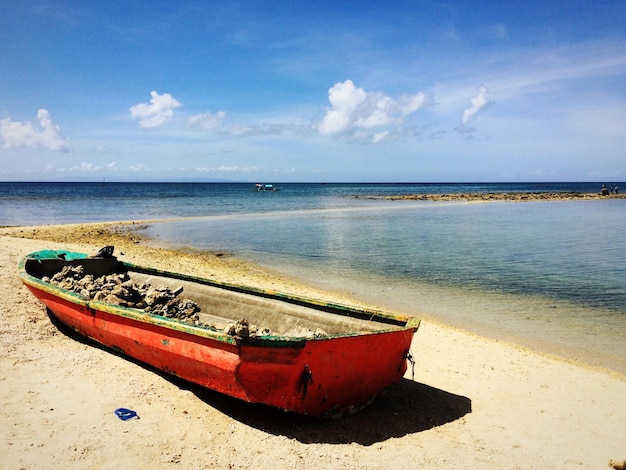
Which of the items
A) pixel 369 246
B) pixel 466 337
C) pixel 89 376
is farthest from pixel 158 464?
pixel 369 246

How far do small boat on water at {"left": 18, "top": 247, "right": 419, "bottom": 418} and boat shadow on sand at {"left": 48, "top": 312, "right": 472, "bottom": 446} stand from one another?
0.21 m

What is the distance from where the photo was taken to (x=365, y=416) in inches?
201

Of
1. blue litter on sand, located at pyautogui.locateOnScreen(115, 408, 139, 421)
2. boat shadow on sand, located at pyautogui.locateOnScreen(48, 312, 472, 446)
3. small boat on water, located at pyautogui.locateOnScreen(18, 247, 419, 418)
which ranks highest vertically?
small boat on water, located at pyautogui.locateOnScreen(18, 247, 419, 418)

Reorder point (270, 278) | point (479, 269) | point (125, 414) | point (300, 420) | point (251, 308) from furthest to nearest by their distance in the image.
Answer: point (479, 269) < point (270, 278) < point (251, 308) < point (300, 420) < point (125, 414)

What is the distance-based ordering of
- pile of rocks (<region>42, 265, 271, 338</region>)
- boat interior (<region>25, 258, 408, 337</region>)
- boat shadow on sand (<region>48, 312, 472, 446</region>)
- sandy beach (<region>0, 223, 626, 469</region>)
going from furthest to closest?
pile of rocks (<region>42, 265, 271, 338</region>) < boat interior (<region>25, 258, 408, 337</region>) < boat shadow on sand (<region>48, 312, 472, 446</region>) < sandy beach (<region>0, 223, 626, 469</region>)

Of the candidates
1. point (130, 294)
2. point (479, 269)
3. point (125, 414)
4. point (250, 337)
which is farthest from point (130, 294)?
point (479, 269)

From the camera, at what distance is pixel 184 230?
2486 cm

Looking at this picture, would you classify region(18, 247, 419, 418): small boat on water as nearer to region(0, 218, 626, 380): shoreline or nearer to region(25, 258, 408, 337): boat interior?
region(25, 258, 408, 337): boat interior

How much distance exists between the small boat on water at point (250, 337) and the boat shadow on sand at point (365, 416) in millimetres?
212

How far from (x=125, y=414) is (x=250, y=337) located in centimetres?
182

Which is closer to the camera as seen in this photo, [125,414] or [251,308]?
[125,414]

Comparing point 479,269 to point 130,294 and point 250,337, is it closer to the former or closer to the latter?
point 130,294

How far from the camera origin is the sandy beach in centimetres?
420

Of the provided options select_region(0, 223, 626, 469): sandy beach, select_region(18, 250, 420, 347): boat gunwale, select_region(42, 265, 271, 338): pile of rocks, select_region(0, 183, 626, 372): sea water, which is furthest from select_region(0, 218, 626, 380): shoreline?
select_region(18, 250, 420, 347): boat gunwale
